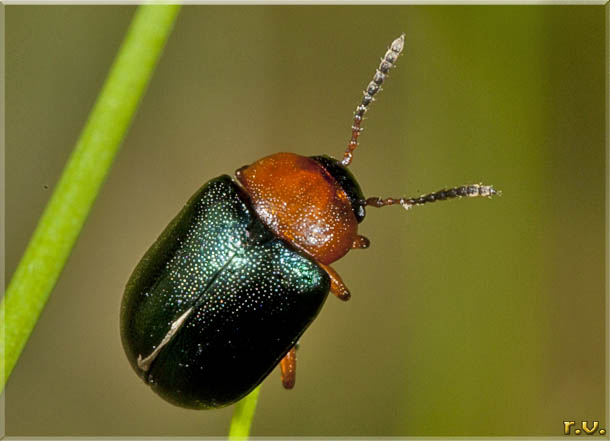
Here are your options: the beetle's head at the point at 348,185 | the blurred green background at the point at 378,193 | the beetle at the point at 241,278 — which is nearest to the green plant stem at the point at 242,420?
the beetle at the point at 241,278

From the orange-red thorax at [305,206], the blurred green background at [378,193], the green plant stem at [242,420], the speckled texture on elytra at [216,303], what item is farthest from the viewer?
the blurred green background at [378,193]

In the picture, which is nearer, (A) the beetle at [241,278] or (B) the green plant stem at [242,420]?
(B) the green plant stem at [242,420]

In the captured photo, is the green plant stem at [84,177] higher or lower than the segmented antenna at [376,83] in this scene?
lower

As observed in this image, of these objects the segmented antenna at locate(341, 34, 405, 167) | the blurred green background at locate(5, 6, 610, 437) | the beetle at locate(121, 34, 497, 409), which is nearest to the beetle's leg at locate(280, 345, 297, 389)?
the beetle at locate(121, 34, 497, 409)

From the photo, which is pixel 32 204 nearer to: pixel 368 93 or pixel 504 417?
pixel 368 93

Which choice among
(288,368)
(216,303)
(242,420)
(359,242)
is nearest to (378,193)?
(359,242)

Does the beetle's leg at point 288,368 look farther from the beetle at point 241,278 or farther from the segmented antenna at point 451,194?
the segmented antenna at point 451,194
